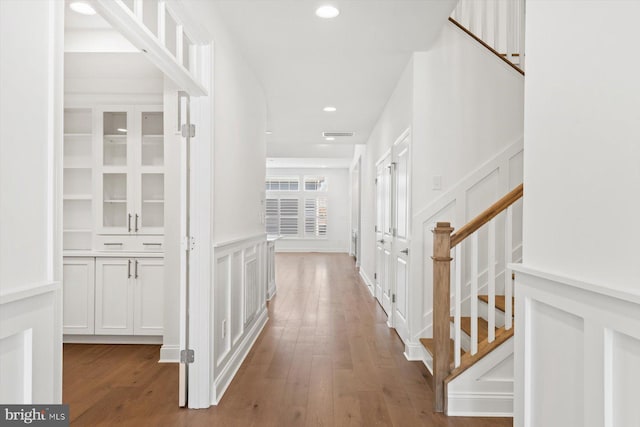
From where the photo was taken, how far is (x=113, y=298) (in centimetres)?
→ 381

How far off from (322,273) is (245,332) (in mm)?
5247

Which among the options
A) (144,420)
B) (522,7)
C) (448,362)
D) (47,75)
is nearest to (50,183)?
(47,75)

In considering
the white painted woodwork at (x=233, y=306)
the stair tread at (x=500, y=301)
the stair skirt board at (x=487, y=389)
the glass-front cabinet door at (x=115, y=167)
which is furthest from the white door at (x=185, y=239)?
the stair tread at (x=500, y=301)

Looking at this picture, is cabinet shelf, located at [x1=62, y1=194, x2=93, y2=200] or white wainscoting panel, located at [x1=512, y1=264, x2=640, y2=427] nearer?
white wainscoting panel, located at [x1=512, y1=264, x2=640, y2=427]

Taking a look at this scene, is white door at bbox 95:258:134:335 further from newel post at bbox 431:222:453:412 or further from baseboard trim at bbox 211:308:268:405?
newel post at bbox 431:222:453:412

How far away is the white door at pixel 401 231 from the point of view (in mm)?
3906

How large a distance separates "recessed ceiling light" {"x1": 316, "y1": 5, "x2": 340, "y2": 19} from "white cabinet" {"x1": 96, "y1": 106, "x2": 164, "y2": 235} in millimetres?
1776

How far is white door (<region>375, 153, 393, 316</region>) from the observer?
505cm

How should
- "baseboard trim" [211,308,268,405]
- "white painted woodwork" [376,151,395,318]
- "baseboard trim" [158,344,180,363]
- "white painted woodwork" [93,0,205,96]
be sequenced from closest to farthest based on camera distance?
1. "white painted woodwork" [93,0,205,96]
2. "baseboard trim" [211,308,268,405]
3. "baseboard trim" [158,344,180,363]
4. "white painted woodwork" [376,151,395,318]

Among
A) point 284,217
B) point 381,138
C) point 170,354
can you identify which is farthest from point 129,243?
point 284,217

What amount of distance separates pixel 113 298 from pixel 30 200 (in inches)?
119

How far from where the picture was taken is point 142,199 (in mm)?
3895

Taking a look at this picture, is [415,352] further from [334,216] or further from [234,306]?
[334,216]

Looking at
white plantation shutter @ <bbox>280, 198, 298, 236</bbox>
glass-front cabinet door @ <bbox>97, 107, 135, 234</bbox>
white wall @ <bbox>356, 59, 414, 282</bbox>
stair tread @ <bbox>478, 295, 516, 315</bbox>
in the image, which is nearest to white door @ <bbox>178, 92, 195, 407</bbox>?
glass-front cabinet door @ <bbox>97, 107, 135, 234</bbox>
